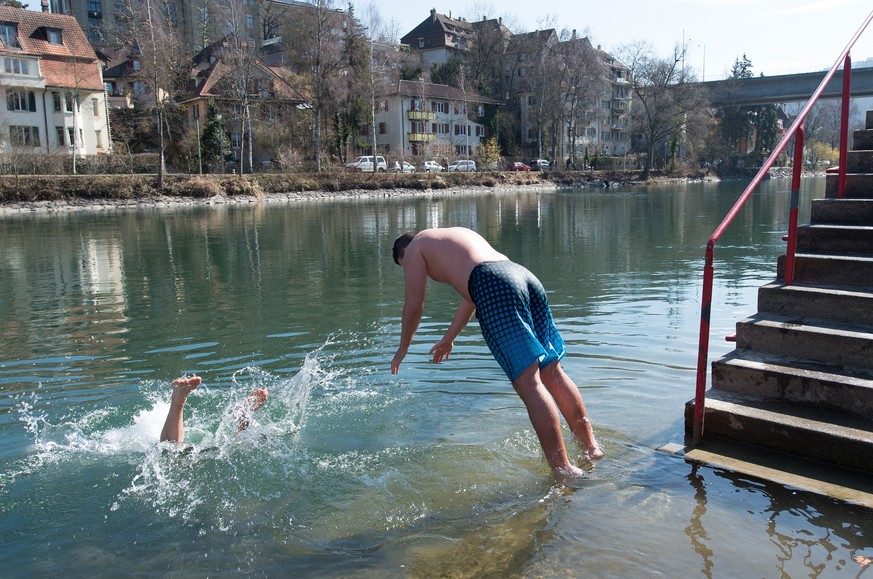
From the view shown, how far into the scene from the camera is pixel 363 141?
254ft

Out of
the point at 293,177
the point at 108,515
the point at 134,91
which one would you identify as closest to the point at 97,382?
the point at 108,515

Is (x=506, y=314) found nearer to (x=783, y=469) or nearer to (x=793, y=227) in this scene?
(x=783, y=469)

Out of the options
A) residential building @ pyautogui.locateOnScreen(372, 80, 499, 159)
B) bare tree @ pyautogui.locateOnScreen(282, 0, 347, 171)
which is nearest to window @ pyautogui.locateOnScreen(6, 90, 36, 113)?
bare tree @ pyautogui.locateOnScreen(282, 0, 347, 171)

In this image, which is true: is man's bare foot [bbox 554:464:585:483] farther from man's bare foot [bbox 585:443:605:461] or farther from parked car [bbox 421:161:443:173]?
parked car [bbox 421:161:443:173]

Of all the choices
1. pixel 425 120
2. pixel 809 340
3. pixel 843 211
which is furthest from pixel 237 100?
pixel 809 340

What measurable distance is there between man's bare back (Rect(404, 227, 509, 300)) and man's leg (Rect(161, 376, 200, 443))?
2146mm

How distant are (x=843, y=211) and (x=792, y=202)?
3.65 feet

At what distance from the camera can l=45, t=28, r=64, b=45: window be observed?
5994cm

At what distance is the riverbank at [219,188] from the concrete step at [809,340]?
4335cm

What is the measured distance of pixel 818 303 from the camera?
6.13 metres

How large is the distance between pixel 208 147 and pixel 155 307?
5062 cm

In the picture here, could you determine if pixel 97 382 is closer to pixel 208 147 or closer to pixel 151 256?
pixel 151 256

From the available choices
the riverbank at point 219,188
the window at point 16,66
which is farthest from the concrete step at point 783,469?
the window at point 16,66

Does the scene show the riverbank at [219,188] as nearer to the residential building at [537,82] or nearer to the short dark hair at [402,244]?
the residential building at [537,82]
